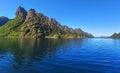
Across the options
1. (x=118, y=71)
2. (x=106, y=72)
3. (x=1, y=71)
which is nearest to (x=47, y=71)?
(x=1, y=71)

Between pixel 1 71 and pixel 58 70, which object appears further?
pixel 58 70

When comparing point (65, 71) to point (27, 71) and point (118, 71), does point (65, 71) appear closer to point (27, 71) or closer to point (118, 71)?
point (27, 71)

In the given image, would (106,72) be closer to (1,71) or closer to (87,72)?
(87,72)

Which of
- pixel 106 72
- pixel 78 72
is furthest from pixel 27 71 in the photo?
pixel 106 72

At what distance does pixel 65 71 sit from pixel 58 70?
215cm

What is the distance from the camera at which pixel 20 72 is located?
43.3 metres

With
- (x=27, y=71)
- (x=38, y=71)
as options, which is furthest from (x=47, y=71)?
(x=27, y=71)

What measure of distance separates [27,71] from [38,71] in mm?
2996

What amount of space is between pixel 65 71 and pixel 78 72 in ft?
11.8

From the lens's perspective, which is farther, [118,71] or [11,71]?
[118,71]

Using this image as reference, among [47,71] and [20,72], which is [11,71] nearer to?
[20,72]

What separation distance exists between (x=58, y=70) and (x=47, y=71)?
3341 mm

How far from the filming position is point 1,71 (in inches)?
1711

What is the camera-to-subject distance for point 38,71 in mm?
44750
